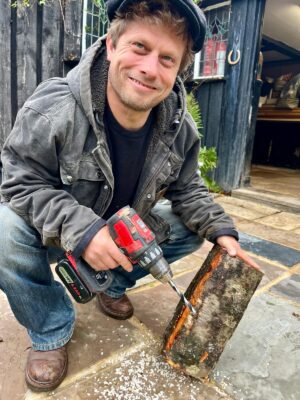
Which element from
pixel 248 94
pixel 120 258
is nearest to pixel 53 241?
pixel 120 258

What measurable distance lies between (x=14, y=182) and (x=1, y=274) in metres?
0.38

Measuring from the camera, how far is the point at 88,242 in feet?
4.44

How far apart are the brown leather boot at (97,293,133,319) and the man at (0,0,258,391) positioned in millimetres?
170

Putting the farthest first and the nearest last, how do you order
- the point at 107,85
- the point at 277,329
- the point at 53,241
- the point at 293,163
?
the point at 293,163 → the point at 277,329 → the point at 107,85 → the point at 53,241

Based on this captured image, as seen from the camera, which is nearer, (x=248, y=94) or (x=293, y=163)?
(x=248, y=94)

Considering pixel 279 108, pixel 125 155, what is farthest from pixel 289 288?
pixel 279 108

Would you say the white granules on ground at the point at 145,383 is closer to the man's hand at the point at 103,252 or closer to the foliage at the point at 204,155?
the man's hand at the point at 103,252

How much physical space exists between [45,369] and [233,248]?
3.17ft

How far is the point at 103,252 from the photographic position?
4.43 ft

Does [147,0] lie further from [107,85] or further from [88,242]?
[88,242]

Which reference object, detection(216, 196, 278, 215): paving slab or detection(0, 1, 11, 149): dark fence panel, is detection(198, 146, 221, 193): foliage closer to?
detection(216, 196, 278, 215): paving slab

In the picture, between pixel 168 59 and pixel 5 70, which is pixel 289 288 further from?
pixel 5 70

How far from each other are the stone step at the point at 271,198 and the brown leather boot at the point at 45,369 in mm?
3633

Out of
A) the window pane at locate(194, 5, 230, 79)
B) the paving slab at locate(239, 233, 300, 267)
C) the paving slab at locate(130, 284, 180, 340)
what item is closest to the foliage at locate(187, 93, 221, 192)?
the window pane at locate(194, 5, 230, 79)
